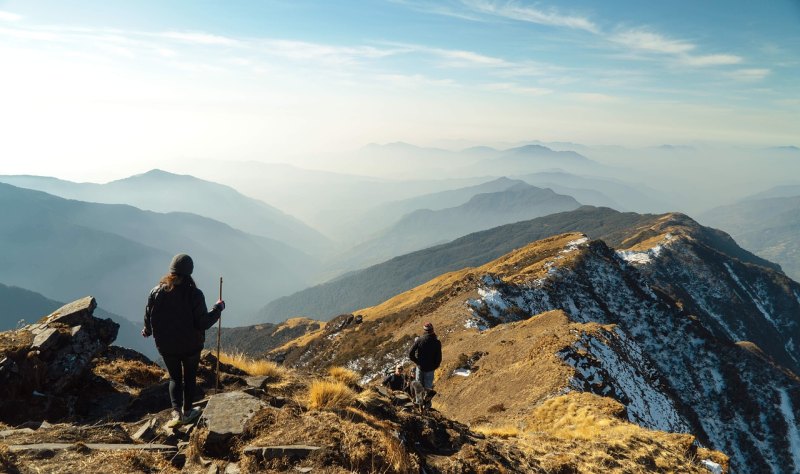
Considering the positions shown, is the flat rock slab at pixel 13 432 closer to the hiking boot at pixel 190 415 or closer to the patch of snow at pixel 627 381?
the hiking boot at pixel 190 415

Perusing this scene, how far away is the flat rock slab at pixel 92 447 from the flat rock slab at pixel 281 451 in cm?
170

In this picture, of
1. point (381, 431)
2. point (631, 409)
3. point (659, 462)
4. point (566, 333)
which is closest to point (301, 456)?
point (381, 431)

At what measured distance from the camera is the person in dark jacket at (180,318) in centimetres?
746

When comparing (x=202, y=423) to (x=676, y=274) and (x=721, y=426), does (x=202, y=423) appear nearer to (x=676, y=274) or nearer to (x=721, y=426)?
(x=721, y=426)

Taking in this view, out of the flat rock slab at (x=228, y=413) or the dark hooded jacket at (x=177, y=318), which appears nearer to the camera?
the flat rock slab at (x=228, y=413)

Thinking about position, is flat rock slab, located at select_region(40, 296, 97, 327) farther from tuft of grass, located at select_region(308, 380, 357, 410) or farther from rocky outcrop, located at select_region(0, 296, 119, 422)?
tuft of grass, located at select_region(308, 380, 357, 410)

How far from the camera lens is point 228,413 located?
693 cm

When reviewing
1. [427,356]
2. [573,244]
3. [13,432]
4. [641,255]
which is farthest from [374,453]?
[641,255]

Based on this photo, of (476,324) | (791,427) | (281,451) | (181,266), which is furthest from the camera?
(791,427)

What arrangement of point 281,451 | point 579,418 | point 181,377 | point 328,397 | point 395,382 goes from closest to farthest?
point 281,451, point 328,397, point 181,377, point 395,382, point 579,418

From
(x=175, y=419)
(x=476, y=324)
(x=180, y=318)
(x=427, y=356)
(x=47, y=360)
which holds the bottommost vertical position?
(x=476, y=324)

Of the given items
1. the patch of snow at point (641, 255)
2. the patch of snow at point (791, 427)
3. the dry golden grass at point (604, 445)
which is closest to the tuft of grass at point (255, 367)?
the dry golden grass at point (604, 445)

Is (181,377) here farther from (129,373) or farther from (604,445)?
(604,445)

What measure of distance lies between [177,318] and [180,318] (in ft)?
0.16
